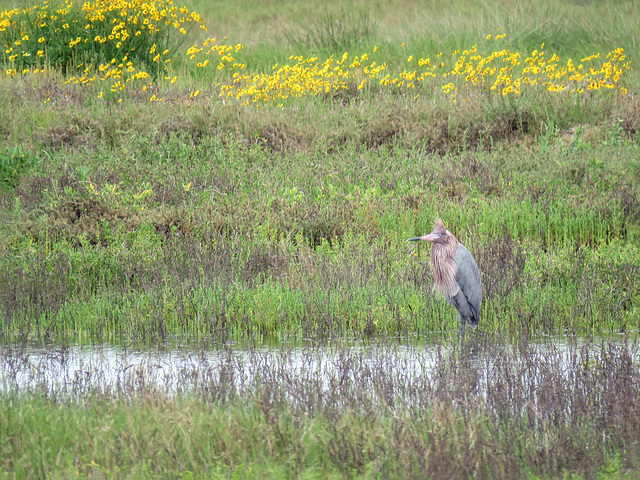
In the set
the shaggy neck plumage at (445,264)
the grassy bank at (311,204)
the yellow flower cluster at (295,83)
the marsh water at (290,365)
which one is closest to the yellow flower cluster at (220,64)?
the yellow flower cluster at (295,83)

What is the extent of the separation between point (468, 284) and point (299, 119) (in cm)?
540

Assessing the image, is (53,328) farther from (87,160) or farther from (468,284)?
(87,160)

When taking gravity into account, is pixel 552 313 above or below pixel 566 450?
below

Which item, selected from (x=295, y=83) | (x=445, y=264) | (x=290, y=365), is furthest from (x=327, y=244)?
(x=295, y=83)

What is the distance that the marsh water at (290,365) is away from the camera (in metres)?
4.07

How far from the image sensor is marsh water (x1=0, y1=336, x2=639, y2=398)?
4074 millimetres

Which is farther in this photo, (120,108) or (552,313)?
(120,108)

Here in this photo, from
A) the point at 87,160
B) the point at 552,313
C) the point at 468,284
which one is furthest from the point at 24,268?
the point at 552,313

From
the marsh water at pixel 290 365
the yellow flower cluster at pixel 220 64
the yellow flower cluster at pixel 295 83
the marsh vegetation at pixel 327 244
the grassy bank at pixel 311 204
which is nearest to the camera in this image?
the marsh vegetation at pixel 327 244

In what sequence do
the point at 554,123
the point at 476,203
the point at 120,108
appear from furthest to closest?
the point at 120,108
the point at 554,123
the point at 476,203

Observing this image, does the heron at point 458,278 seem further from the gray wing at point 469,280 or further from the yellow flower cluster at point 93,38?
the yellow flower cluster at point 93,38

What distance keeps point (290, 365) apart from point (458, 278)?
1610 mm

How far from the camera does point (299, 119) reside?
10.4m

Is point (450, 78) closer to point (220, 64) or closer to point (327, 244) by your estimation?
point (220, 64)
